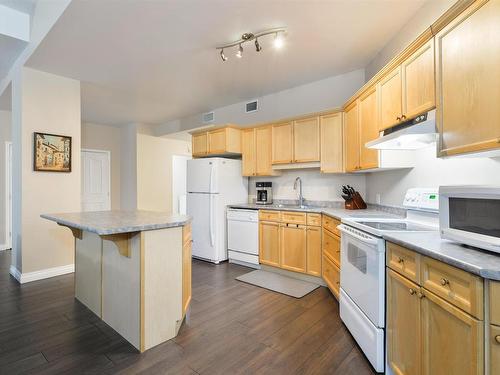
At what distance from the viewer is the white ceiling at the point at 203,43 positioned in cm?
230

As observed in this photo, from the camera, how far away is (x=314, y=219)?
128 inches

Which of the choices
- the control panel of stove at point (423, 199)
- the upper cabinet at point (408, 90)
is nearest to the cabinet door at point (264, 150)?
the upper cabinet at point (408, 90)

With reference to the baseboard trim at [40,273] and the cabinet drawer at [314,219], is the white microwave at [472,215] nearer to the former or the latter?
the cabinet drawer at [314,219]

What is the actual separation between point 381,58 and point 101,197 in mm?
6474

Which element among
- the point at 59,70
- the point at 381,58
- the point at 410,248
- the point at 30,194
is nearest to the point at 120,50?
the point at 59,70

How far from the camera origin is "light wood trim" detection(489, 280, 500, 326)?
0.94 meters

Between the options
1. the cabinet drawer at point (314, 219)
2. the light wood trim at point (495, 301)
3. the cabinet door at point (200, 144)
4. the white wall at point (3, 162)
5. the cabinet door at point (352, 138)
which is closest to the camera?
the light wood trim at point (495, 301)

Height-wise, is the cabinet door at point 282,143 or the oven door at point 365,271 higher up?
the cabinet door at point 282,143

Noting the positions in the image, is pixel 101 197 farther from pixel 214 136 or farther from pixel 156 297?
pixel 156 297

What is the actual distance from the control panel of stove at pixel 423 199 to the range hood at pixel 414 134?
39 cm

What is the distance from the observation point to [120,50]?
2.97 m

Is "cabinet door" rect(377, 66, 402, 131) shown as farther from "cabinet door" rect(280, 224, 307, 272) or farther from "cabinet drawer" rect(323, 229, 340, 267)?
"cabinet door" rect(280, 224, 307, 272)

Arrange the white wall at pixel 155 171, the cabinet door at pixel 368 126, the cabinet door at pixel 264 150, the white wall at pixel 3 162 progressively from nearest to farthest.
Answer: the cabinet door at pixel 368 126
the cabinet door at pixel 264 150
the white wall at pixel 3 162
the white wall at pixel 155 171

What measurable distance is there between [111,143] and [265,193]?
462 centimetres
